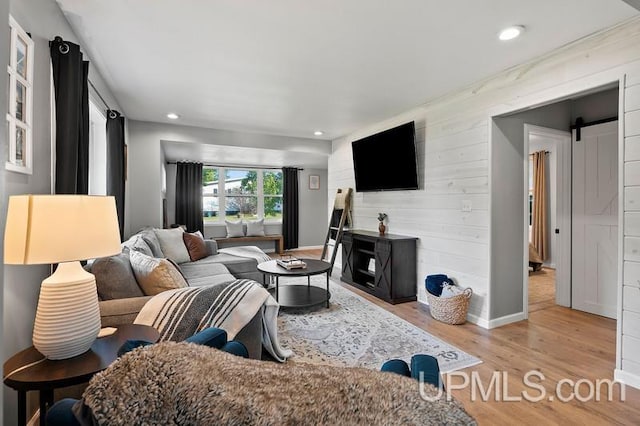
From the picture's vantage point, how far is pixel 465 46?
2416 millimetres

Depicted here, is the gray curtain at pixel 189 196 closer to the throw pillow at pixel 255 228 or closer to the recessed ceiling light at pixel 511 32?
the throw pillow at pixel 255 228

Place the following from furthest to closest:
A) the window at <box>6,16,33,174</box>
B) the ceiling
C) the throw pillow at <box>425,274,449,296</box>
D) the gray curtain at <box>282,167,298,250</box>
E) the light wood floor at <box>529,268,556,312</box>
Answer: the gray curtain at <box>282,167,298,250</box>, the light wood floor at <box>529,268,556,312</box>, the throw pillow at <box>425,274,449,296</box>, the ceiling, the window at <box>6,16,33,174</box>

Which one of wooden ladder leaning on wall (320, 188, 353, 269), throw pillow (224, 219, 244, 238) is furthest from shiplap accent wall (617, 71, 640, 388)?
throw pillow (224, 219, 244, 238)

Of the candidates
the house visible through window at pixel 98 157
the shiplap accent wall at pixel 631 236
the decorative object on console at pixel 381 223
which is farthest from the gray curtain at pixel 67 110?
the shiplap accent wall at pixel 631 236

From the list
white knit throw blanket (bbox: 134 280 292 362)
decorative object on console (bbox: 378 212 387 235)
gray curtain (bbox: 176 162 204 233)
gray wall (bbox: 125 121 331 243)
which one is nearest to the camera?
white knit throw blanket (bbox: 134 280 292 362)

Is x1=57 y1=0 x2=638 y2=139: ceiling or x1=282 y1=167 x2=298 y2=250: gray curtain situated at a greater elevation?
x1=57 y1=0 x2=638 y2=139: ceiling

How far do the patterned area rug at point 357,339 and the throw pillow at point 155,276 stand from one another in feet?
3.54

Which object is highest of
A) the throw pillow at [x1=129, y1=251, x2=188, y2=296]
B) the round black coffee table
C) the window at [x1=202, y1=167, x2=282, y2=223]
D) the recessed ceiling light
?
the recessed ceiling light

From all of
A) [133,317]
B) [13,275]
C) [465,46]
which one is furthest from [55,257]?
[465,46]

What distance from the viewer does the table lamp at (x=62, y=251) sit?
1.16 meters

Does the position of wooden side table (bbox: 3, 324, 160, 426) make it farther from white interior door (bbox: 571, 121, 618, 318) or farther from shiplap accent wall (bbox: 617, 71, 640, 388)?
white interior door (bbox: 571, 121, 618, 318)

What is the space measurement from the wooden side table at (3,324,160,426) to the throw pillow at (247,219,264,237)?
6.11 metres

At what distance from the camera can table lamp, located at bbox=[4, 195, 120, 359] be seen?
1.16 meters

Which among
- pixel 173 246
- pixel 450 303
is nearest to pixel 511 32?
pixel 450 303
